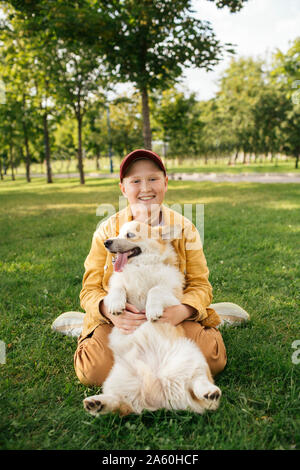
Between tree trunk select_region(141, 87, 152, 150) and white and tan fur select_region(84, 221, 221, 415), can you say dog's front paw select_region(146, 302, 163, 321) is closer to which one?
white and tan fur select_region(84, 221, 221, 415)

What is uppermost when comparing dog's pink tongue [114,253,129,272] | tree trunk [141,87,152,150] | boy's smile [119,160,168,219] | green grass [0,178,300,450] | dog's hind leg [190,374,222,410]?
tree trunk [141,87,152,150]

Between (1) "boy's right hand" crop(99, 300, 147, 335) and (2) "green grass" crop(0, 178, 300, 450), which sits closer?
(2) "green grass" crop(0, 178, 300, 450)

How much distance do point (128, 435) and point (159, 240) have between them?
144 cm

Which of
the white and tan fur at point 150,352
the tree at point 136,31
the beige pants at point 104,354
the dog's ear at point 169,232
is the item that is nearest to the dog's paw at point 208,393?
the white and tan fur at point 150,352

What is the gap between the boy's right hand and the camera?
7.82ft

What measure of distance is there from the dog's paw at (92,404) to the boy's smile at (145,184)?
1576mm

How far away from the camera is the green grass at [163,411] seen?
209cm

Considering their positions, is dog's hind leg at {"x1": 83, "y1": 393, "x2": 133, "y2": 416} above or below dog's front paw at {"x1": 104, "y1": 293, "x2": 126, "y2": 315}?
below

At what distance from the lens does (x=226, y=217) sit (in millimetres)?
9531

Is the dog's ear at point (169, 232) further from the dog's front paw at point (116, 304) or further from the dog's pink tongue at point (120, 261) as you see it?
the dog's front paw at point (116, 304)

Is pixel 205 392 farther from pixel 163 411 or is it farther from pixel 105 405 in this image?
pixel 105 405

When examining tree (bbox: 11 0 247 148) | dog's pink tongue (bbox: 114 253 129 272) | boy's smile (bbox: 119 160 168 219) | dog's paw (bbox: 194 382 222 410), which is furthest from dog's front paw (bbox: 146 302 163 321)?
tree (bbox: 11 0 247 148)

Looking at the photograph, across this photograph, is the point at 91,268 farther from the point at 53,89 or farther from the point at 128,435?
the point at 53,89

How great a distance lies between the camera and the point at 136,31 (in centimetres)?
1006
